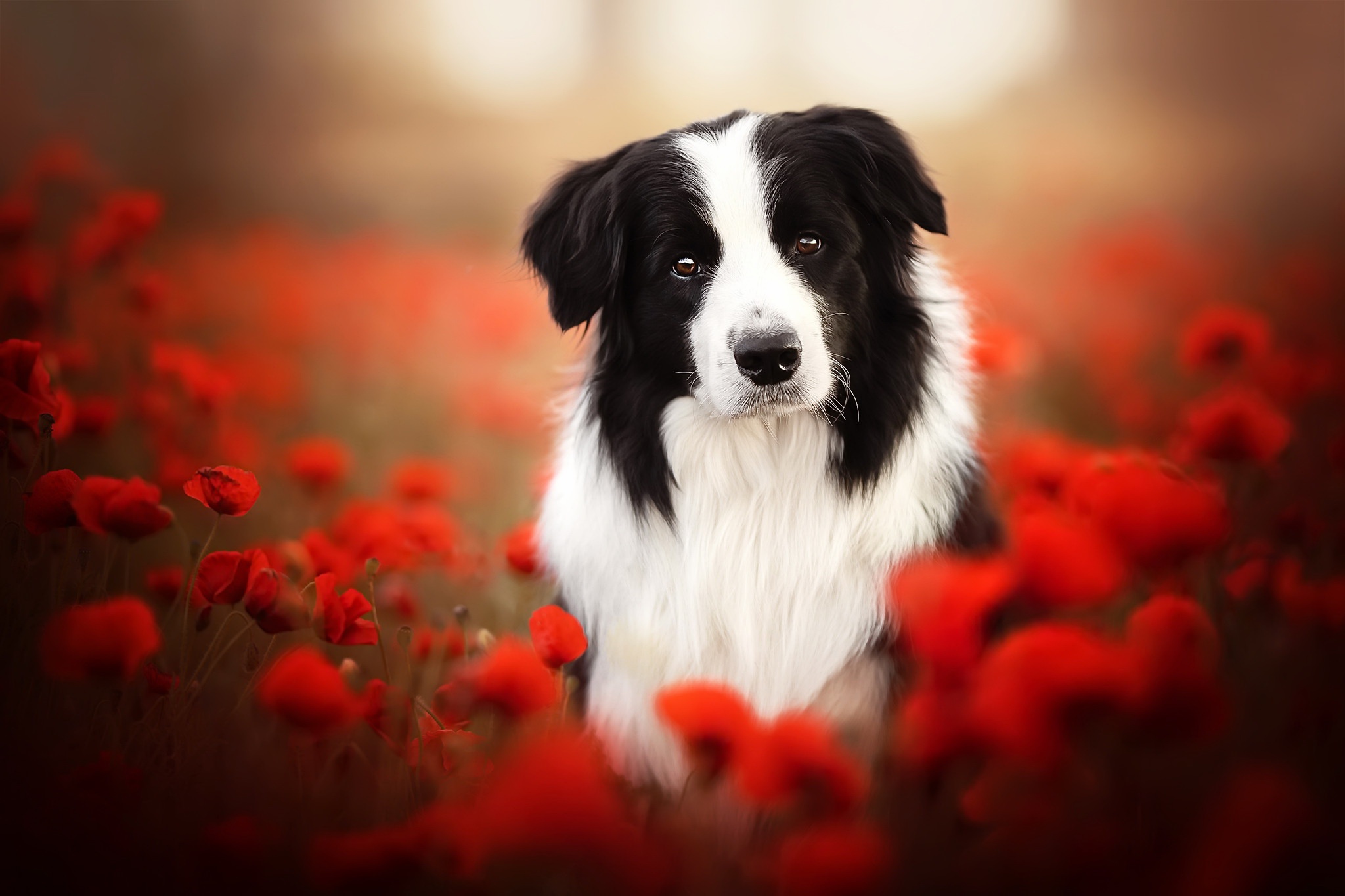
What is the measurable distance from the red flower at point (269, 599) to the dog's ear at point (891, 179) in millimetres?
1415

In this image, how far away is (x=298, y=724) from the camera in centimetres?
→ 101

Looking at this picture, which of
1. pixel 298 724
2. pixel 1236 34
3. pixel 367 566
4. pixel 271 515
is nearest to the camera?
pixel 298 724

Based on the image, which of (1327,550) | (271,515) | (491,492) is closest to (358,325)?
(491,492)

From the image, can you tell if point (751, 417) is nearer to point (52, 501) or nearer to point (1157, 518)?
point (1157, 518)

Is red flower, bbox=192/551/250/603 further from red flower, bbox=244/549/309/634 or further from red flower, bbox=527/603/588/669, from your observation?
red flower, bbox=527/603/588/669

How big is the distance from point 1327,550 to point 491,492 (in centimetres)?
276

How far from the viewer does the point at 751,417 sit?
1.98m

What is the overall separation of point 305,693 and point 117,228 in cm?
176

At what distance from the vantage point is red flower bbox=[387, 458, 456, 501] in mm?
2494

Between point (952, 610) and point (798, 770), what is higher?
point (952, 610)

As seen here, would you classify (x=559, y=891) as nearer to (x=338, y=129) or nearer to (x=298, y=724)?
(x=298, y=724)

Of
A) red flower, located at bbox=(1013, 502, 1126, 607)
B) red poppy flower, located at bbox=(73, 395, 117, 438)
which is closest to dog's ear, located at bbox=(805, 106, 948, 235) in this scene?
red flower, located at bbox=(1013, 502, 1126, 607)

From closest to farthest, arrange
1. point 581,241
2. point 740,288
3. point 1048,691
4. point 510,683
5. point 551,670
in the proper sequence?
point 1048,691
point 510,683
point 551,670
point 740,288
point 581,241

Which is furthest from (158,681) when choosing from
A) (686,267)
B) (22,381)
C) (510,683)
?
(686,267)
